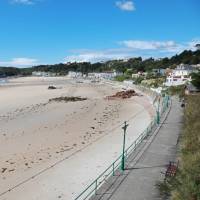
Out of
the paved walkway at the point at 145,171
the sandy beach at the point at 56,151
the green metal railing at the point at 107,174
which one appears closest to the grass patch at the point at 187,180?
the paved walkway at the point at 145,171

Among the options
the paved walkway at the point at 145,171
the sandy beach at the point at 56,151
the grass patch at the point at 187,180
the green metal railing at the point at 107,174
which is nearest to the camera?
the grass patch at the point at 187,180

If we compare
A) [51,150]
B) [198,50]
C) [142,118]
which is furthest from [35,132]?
[198,50]

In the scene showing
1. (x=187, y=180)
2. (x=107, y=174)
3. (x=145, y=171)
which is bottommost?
(x=107, y=174)

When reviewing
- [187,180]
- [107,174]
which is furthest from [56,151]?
[187,180]

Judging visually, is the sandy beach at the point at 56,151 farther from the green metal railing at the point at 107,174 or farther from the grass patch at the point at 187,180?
the grass patch at the point at 187,180

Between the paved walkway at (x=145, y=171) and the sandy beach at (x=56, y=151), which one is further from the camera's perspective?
the sandy beach at (x=56, y=151)

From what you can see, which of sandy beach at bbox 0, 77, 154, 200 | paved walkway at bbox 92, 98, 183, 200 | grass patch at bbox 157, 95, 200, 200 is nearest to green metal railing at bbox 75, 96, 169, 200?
paved walkway at bbox 92, 98, 183, 200

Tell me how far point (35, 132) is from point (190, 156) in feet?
44.0

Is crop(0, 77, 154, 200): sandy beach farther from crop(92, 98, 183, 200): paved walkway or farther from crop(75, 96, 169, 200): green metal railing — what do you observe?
crop(92, 98, 183, 200): paved walkway

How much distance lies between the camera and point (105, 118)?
32625 mm

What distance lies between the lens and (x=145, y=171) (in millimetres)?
14586

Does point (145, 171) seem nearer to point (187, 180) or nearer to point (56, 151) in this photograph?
point (187, 180)

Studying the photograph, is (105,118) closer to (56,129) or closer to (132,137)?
(56,129)

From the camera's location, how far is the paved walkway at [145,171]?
12.0 m
